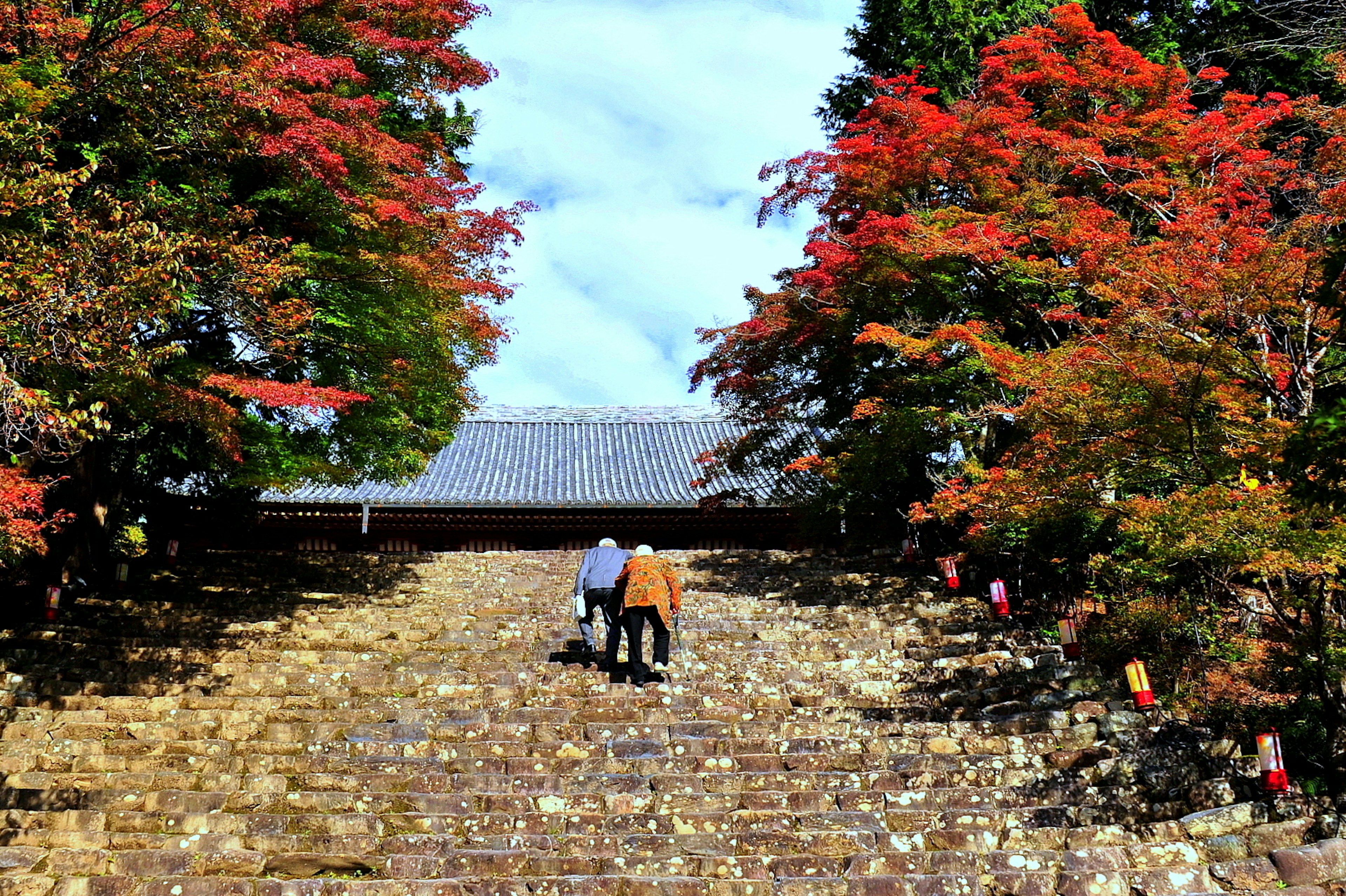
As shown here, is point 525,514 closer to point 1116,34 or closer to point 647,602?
point 647,602

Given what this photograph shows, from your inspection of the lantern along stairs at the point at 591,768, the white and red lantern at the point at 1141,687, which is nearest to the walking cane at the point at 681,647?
the lantern along stairs at the point at 591,768

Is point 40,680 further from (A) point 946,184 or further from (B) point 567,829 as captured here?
(A) point 946,184

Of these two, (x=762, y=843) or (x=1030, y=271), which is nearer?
(x=762, y=843)

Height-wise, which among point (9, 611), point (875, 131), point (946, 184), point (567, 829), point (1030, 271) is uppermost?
point (875, 131)

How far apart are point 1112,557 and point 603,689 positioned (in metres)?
6.14

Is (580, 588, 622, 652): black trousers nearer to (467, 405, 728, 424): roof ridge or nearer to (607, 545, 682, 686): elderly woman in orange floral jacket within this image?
(607, 545, 682, 686): elderly woman in orange floral jacket

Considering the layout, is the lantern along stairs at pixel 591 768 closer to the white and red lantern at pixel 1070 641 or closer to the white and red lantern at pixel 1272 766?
the white and red lantern at pixel 1272 766

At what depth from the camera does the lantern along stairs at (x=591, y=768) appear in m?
6.22

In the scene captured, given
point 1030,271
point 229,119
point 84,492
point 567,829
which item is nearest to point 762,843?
point 567,829

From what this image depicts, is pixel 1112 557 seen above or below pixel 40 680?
above

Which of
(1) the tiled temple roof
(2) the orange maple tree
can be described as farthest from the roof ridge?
(2) the orange maple tree

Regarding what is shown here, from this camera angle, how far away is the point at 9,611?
12.2 m

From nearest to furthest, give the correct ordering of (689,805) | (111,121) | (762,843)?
(762,843), (689,805), (111,121)

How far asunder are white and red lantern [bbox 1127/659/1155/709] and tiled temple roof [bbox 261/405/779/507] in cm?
1130
